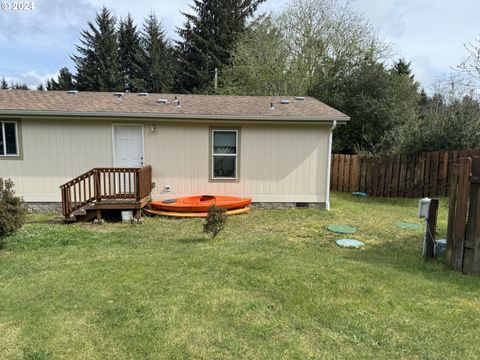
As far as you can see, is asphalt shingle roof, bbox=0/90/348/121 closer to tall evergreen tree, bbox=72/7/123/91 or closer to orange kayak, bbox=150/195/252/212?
orange kayak, bbox=150/195/252/212

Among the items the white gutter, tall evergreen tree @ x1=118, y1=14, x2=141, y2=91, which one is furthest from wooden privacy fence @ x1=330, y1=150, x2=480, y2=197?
tall evergreen tree @ x1=118, y1=14, x2=141, y2=91

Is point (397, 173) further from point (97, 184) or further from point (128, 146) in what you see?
point (97, 184)

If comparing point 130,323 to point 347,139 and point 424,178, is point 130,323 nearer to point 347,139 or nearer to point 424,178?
point 424,178

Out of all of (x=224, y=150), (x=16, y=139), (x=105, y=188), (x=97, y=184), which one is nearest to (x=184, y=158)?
(x=224, y=150)

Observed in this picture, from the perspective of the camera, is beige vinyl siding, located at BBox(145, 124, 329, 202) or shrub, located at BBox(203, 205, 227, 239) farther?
beige vinyl siding, located at BBox(145, 124, 329, 202)

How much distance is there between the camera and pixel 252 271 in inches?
181

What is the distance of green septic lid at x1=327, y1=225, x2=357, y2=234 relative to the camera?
7246 millimetres

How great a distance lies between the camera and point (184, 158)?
9602 mm

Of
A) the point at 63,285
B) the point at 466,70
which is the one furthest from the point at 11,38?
the point at 466,70

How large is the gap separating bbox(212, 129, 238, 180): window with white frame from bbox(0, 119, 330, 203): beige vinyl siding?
171 millimetres

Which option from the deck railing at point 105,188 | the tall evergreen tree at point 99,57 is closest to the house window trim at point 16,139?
the deck railing at point 105,188

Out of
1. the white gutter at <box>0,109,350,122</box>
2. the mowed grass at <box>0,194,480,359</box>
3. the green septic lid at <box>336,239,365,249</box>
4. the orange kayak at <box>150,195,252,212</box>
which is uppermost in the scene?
the white gutter at <box>0,109,350,122</box>

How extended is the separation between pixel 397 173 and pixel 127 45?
27412 mm

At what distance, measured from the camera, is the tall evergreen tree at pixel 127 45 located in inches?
1237
